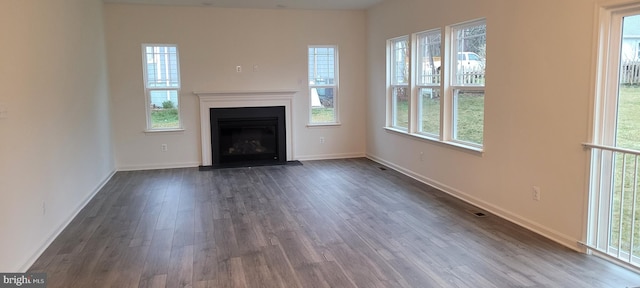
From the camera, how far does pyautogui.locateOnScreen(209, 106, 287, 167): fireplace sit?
748 cm

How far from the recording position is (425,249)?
360cm

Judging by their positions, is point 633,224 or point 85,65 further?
point 85,65

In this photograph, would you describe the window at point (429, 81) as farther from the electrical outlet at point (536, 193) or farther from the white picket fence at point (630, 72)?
the white picket fence at point (630, 72)

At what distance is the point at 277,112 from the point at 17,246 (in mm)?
4895

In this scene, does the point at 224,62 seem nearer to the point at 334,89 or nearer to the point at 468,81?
the point at 334,89

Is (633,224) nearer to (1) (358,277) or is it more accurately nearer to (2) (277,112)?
(1) (358,277)

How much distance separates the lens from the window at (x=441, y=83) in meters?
4.93

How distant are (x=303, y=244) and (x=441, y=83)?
9.28ft

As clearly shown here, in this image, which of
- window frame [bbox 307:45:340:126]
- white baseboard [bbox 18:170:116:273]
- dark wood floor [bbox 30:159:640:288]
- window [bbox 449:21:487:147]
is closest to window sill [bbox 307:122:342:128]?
window frame [bbox 307:45:340:126]

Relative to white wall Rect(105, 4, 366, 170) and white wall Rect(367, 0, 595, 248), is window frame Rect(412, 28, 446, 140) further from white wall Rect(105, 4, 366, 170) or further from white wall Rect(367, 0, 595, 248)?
white wall Rect(105, 4, 366, 170)

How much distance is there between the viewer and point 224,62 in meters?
7.36

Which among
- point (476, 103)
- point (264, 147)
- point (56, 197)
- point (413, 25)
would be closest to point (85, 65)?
point (56, 197)

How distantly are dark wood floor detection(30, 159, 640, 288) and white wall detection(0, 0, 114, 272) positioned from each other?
0.26 m

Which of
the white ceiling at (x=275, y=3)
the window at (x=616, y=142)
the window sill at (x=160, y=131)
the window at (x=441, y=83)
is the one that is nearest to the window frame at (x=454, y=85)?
the window at (x=441, y=83)
